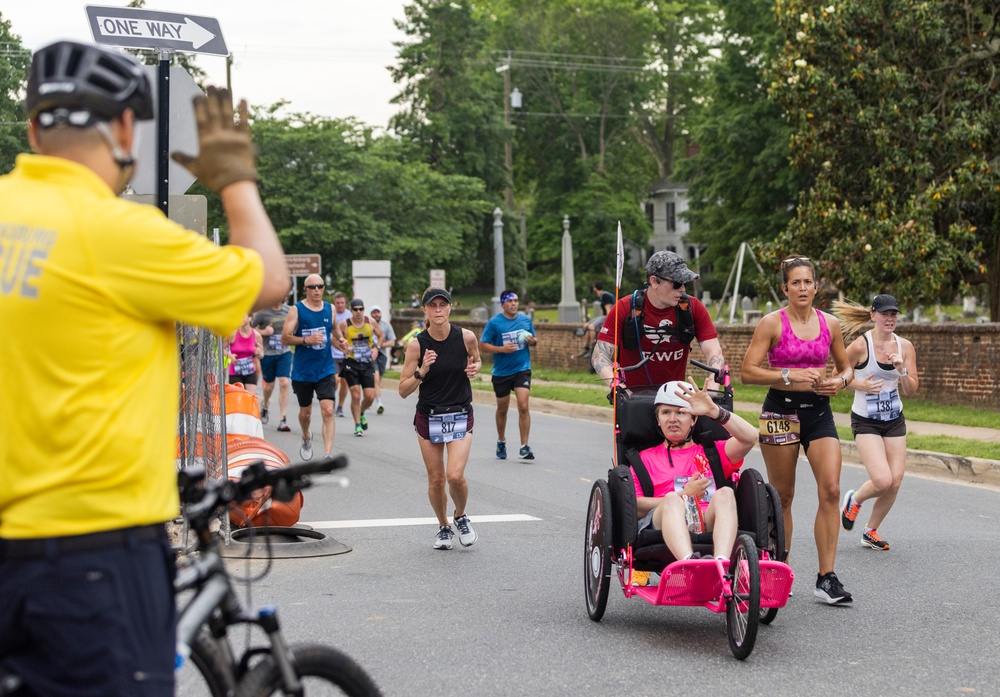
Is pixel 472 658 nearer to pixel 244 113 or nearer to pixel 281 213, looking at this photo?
pixel 244 113

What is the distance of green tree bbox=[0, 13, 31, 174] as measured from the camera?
41.2 meters

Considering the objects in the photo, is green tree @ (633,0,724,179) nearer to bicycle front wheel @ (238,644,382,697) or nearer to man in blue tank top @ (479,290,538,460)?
man in blue tank top @ (479,290,538,460)

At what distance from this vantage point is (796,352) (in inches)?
301

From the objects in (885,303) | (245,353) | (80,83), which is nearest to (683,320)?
(885,303)

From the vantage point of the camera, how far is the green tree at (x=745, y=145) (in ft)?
146

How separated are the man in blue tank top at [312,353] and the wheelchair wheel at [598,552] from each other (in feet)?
24.4

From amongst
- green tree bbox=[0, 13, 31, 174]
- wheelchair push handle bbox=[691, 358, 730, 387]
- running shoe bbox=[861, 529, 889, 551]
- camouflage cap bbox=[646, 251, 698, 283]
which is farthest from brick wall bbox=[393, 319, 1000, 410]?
green tree bbox=[0, 13, 31, 174]

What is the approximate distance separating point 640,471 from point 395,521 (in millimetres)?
3956

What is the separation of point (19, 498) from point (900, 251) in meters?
20.9

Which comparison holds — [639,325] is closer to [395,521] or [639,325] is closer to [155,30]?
[395,521]

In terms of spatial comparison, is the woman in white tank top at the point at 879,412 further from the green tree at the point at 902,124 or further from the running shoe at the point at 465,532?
the green tree at the point at 902,124

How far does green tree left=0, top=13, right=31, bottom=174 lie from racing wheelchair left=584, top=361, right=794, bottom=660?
1451 inches

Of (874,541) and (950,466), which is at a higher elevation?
(874,541)

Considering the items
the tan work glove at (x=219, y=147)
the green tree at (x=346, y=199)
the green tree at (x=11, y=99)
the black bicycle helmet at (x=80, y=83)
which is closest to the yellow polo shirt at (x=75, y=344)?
the black bicycle helmet at (x=80, y=83)
